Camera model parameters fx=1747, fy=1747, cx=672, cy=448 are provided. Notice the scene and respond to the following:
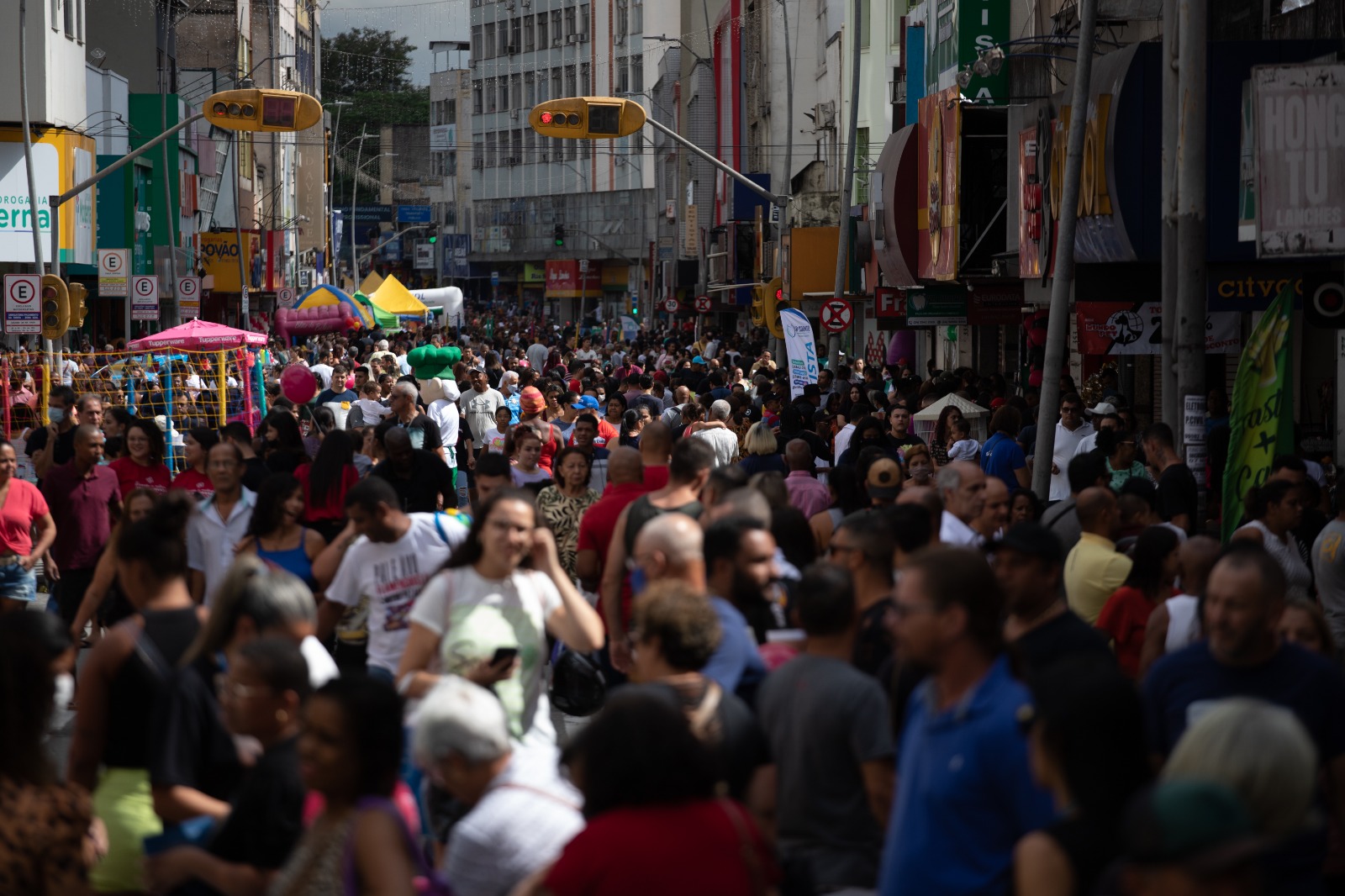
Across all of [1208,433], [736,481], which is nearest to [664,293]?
[1208,433]

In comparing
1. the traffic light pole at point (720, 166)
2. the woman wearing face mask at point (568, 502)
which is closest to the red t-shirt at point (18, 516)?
the woman wearing face mask at point (568, 502)

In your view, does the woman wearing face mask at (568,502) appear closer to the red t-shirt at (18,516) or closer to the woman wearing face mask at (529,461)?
the woman wearing face mask at (529,461)

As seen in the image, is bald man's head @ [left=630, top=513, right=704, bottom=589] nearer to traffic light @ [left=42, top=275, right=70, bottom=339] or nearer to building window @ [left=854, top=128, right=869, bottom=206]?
traffic light @ [left=42, top=275, right=70, bottom=339]

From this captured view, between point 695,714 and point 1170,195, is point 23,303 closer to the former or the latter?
point 1170,195

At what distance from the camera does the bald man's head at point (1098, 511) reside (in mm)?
7666

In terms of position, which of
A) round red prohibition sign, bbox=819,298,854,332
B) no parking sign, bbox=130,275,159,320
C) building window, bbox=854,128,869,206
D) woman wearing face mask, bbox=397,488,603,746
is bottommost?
woman wearing face mask, bbox=397,488,603,746

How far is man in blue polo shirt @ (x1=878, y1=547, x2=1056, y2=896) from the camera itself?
13.2 feet

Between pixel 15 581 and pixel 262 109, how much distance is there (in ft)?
38.5

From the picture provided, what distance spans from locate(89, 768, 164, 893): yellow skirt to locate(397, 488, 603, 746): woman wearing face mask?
0.99 m

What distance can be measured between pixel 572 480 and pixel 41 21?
29.7 metres

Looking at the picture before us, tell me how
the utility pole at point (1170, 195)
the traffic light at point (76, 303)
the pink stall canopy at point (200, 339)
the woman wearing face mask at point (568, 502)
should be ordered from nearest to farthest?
the woman wearing face mask at point (568, 502), the utility pole at point (1170, 195), the pink stall canopy at point (200, 339), the traffic light at point (76, 303)

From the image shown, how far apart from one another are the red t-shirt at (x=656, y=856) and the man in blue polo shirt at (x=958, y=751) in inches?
20.1

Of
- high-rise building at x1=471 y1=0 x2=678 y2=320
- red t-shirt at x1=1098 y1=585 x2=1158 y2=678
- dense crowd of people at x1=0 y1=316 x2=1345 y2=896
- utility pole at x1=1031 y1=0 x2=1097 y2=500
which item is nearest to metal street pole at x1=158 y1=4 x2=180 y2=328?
utility pole at x1=1031 y1=0 x2=1097 y2=500

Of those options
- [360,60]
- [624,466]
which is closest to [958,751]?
[624,466]
